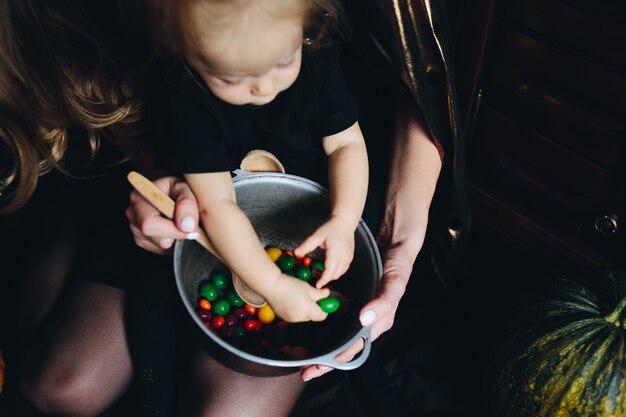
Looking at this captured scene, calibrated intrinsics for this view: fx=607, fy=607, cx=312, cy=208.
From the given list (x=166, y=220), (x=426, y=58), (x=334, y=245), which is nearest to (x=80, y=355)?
(x=166, y=220)

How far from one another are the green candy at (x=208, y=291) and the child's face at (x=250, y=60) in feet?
1.05

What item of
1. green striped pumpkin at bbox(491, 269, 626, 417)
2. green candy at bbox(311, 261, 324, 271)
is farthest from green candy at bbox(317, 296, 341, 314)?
green striped pumpkin at bbox(491, 269, 626, 417)

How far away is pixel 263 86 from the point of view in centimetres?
66

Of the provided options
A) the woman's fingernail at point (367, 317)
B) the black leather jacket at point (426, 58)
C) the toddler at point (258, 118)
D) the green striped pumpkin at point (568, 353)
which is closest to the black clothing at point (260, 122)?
the toddler at point (258, 118)

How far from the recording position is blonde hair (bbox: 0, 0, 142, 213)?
0.78 m

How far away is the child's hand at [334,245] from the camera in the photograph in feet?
2.44

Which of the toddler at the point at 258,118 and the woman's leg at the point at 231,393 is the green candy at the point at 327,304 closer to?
the toddler at the point at 258,118

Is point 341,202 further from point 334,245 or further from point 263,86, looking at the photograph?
point 263,86

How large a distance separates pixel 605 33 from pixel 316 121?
0.57m

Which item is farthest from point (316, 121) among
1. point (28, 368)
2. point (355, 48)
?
point (28, 368)

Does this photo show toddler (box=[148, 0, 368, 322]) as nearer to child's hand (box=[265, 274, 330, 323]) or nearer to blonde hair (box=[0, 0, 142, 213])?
child's hand (box=[265, 274, 330, 323])

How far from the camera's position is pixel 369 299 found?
0.78 metres

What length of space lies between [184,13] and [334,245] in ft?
1.05

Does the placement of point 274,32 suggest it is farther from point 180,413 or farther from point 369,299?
point 180,413
